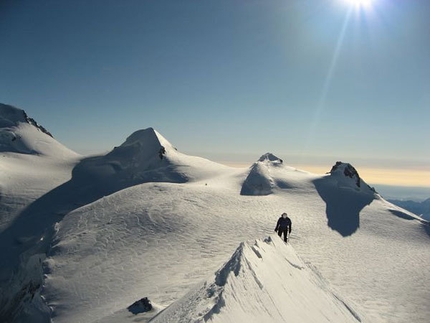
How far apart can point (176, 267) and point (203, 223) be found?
10.0 metres

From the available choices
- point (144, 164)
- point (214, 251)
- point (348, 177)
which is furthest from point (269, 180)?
point (144, 164)

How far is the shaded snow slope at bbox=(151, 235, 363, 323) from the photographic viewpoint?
25.0 feet

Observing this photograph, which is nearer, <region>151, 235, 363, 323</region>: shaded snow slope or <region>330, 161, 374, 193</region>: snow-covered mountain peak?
<region>151, 235, 363, 323</region>: shaded snow slope

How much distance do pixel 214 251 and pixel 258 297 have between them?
703 inches

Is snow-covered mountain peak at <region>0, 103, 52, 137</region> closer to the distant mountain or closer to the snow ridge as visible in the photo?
the distant mountain

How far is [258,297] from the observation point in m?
8.81

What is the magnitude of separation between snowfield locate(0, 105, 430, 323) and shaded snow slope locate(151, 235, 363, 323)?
45 millimetres

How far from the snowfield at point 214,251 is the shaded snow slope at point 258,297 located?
0.15 feet

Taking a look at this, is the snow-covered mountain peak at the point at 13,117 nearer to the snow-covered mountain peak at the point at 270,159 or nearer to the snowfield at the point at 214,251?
the snowfield at the point at 214,251

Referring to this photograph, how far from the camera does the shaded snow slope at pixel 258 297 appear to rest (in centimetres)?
762

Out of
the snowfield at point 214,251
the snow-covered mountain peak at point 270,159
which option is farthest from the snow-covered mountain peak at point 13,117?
the snow-covered mountain peak at point 270,159

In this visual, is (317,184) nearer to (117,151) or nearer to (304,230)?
(304,230)

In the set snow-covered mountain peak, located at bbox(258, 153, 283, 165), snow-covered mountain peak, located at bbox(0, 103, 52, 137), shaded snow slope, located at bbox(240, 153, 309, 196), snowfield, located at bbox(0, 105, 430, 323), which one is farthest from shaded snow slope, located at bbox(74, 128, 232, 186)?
snow-covered mountain peak, located at bbox(0, 103, 52, 137)

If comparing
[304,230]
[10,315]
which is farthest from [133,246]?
[304,230]
